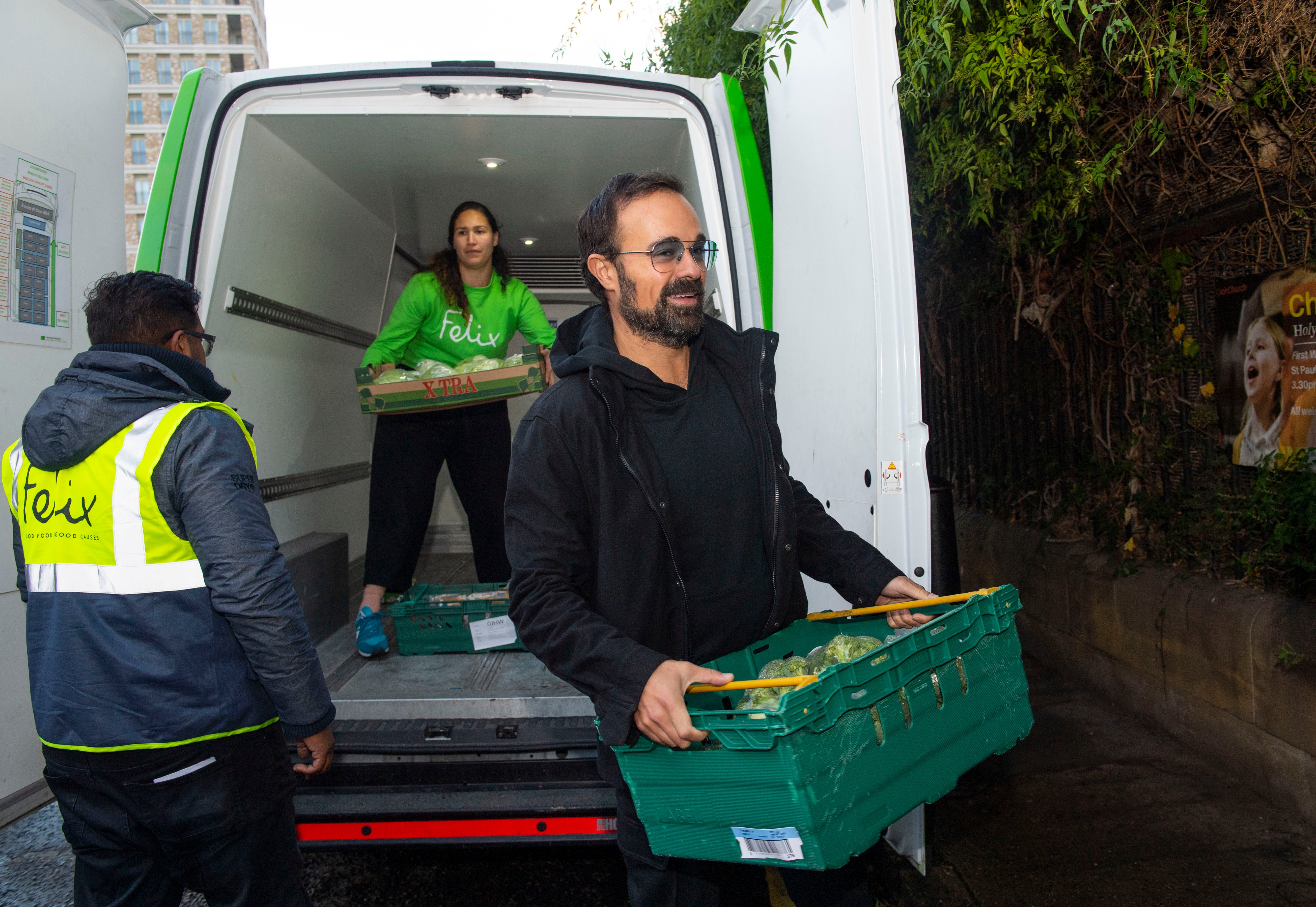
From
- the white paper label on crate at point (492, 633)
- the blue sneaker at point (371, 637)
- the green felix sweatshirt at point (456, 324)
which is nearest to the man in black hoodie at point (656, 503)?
the white paper label on crate at point (492, 633)

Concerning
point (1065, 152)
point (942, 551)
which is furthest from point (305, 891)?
point (1065, 152)

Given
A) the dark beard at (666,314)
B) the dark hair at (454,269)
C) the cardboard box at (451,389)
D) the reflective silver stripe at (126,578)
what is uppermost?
the dark hair at (454,269)

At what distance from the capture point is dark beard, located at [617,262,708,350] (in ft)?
5.80

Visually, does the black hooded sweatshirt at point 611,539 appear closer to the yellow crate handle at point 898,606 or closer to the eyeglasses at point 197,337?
the yellow crate handle at point 898,606

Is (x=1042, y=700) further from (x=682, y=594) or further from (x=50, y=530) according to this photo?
(x=50, y=530)

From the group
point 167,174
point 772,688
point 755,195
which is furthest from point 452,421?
point 772,688

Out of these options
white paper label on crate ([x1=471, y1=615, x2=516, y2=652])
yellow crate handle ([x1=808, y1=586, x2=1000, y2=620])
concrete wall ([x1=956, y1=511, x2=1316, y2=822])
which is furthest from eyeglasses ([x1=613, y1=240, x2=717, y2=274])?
concrete wall ([x1=956, y1=511, x2=1316, y2=822])

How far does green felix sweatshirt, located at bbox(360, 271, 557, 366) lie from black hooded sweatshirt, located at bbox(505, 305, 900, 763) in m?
Answer: 2.18

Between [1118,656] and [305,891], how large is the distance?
144 inches

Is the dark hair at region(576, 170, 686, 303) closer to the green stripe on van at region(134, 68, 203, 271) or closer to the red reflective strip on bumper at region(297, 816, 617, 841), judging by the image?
the red reflective strip on bumper at region(297, 816, 617, 841)

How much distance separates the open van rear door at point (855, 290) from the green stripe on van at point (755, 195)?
0.83 ft

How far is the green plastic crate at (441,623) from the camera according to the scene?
340cm

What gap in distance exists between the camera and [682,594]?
174cm

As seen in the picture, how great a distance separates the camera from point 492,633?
3412 millimetres
